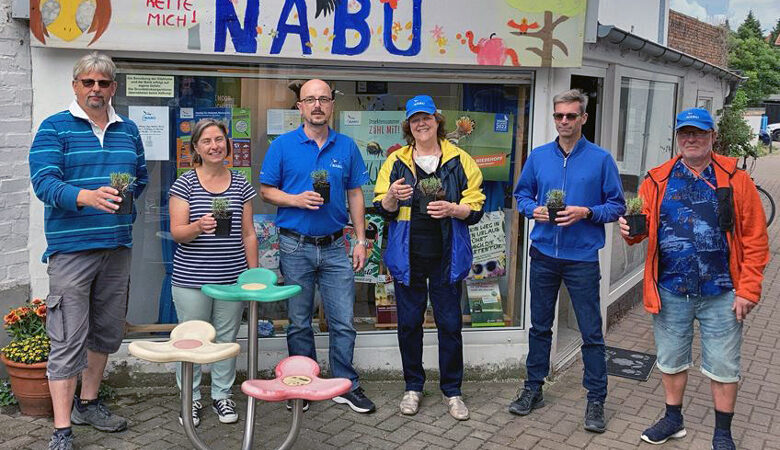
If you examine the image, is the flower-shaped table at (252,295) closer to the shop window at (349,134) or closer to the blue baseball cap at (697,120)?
the shop window at (349,134)

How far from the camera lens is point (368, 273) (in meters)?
5.93

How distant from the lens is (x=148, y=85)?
517 cm

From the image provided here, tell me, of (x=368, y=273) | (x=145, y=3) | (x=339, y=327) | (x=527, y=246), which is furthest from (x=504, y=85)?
(x=145, y=3)

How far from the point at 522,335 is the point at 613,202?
151cm

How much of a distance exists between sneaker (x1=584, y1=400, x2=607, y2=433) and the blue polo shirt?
1963 millimetres

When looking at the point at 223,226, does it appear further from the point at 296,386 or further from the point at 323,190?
the point at 296,386

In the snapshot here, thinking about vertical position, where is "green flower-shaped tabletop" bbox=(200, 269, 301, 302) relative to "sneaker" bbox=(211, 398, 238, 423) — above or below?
above

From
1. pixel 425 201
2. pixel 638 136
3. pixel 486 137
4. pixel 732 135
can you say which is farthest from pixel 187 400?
pixel 732 135

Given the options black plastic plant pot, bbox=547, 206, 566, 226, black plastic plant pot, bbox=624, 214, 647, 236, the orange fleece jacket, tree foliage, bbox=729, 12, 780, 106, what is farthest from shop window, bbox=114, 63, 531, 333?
tree foliage, bbox=729, 12, 780, 106

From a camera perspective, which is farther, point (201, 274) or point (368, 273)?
point (368, 273)

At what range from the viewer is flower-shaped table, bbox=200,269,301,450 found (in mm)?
3877

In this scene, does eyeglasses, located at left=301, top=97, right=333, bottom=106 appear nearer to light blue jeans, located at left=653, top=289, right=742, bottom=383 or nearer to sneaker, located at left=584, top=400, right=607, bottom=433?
light blue jeans, located at left=653, top=289, right=742, bottom=383

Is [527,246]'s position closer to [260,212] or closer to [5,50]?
[260,212]

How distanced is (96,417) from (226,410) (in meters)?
0.76
